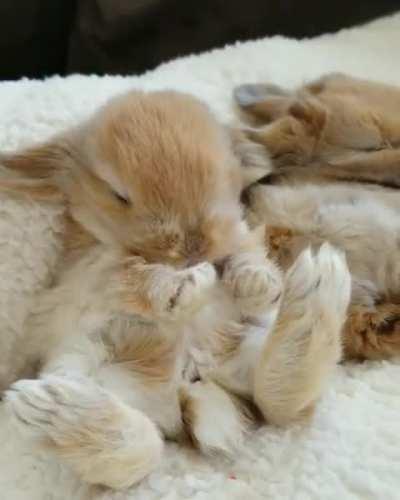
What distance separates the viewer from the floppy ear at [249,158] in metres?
1.49

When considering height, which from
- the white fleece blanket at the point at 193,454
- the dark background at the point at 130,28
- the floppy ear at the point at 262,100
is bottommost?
the white fleece blanket at the point at 193,454

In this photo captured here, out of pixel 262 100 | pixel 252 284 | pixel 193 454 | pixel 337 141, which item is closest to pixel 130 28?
pixel 262 100

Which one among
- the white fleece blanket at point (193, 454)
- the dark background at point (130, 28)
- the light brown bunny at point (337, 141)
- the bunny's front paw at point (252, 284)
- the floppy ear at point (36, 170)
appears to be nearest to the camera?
the white fleece blanket at point (193, 454)

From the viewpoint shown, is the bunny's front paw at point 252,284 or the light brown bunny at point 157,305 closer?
the light brown bunny at point 157,305

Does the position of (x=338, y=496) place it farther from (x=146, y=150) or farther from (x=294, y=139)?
(x=294, y=139)

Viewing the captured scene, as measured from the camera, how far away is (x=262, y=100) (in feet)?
5.65

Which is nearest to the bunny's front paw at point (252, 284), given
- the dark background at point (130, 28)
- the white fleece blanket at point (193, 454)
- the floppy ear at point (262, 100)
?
the white fleece blanket at point (193, 454)

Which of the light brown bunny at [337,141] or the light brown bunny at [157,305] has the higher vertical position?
the light brown bunny at [337,141]

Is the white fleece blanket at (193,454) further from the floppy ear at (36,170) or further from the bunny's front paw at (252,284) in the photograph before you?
the bunny's front paw at (252,284)

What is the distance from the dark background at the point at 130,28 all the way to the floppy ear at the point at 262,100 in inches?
15.7

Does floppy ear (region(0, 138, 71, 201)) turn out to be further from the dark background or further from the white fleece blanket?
the dark background

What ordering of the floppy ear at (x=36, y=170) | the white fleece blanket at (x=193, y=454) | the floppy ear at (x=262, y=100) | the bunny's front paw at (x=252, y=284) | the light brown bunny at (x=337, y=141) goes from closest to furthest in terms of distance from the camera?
the white fleece blanket at (x=193, y=454)
the bunny's front paw at (x=252, y=284)
the floppy ear at (x=36, y=170)
the light brown bunny at (x=337, y=141)
the floppy ear at (x=262, y=100)

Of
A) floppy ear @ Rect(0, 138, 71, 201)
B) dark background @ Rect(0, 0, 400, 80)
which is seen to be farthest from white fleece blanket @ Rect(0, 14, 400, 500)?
dark background @ Rect(0, 0, 400, 80)

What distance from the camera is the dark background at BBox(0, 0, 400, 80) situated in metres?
2.07
